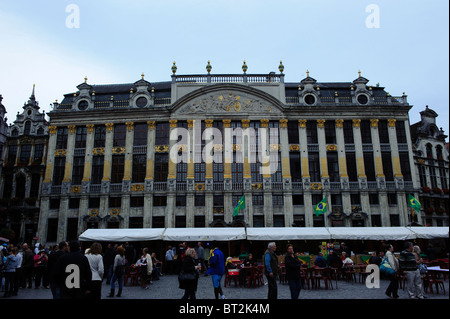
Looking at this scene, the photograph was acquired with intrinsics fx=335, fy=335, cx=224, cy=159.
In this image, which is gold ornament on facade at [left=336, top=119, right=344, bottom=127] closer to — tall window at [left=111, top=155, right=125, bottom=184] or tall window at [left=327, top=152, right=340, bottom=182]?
tall window at [left=327, top=152, right=340, bottom=182]

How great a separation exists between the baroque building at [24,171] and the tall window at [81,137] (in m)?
4.26

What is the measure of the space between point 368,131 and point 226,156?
48.0ft

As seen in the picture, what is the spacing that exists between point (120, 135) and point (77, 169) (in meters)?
5.36

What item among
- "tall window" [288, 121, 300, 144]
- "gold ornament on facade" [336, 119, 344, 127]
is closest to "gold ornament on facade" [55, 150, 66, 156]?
"tall window" [288, 121, 300, 144]

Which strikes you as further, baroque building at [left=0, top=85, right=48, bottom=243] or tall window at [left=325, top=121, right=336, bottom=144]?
tall window at [left=325, top=121, right=336, bottom=144]

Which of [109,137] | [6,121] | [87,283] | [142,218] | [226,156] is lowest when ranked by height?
[87,283]

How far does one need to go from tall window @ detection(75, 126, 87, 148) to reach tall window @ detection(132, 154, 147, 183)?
18.7ft

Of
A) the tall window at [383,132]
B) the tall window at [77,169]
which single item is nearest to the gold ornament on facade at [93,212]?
the tall window at [77,169]

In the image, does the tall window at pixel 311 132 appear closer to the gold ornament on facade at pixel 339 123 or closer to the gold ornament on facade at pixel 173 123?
the gold ornament on facade at pixel 339 123

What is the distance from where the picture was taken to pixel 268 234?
20.6 meters

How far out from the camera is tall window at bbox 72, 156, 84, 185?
3294 centimetres

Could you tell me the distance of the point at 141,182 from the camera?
3228 centimetres
